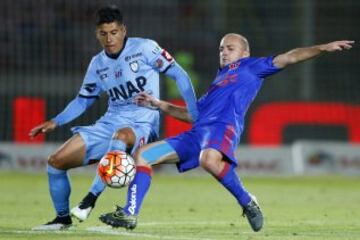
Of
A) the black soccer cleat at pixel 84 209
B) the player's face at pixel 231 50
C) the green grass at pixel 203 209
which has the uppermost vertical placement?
the player's face at pixel 231 50

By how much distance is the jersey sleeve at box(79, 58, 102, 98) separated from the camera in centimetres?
893

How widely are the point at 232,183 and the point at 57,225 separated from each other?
1574mm

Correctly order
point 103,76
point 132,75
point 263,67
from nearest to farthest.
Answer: point 263,67, point 132,75, point 103,76

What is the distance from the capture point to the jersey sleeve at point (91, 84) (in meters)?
8.93

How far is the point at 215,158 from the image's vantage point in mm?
7848

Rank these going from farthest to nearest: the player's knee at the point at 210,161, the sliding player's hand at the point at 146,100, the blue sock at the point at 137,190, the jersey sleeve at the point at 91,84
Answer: the jersey sleeve at the point at 91,84
the sliding player's hand at the point at 146,100
the player's knee at the point at 210,161
the blue sock at the point at 137,190

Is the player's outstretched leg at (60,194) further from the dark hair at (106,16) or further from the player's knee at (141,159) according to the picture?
the dark hair at (106,16)

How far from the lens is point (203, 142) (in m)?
7.98

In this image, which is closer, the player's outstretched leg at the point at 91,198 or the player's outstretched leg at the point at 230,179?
the player's outstretched leg at the point at 230,179

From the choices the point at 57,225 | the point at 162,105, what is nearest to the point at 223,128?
the point at 162,105

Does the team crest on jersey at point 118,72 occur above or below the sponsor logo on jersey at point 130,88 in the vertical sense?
above

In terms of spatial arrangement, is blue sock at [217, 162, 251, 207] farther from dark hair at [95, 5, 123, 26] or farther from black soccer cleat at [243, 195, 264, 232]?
dark hair at [95, 5, 123, 26]

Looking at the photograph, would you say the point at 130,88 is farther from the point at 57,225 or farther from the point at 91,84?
the point at 57,225

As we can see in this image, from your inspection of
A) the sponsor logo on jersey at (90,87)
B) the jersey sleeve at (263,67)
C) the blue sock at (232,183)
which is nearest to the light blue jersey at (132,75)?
the sponsor logo on jersey at (90,87)
